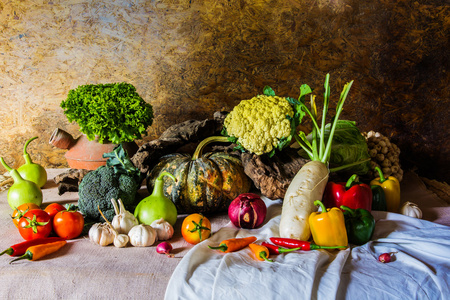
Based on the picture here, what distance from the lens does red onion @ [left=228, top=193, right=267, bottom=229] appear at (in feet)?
5.85

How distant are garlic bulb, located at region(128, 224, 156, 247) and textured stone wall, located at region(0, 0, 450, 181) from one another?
1560 mm

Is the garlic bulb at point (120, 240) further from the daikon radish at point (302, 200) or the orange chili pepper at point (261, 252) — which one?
the daikon radish at point (302, 200)

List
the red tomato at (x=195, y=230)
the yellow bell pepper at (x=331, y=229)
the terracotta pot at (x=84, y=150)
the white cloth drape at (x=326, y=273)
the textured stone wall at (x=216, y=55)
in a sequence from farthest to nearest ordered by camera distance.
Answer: the textured stone wall at (x=216, y=55), the terracotta pot at (x=84, y=150), the red tomato at (x=195, y=230), the yellow bell pepper at (x=331, y=229), the white cloth drape at (x=326, y=273)

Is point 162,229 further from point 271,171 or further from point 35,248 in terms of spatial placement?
point 271,171

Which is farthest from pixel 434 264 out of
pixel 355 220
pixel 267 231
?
pixel 267 231

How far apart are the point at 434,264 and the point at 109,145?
2000 mm

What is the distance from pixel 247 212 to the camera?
178 centimetres

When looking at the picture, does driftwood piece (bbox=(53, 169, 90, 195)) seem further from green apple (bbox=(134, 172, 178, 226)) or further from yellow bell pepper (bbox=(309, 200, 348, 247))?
yellow bell pepper (bbox=(309, 200, 348, 247))

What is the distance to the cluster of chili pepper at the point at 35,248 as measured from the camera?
4.67 feet

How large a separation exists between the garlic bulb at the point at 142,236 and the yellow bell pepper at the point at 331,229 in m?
0.75

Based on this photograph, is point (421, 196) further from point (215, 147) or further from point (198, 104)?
point (198, 104)

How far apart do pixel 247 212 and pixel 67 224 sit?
871 millimetres

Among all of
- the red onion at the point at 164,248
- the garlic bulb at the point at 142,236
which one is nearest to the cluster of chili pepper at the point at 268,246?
the red onion at the point at 164,248

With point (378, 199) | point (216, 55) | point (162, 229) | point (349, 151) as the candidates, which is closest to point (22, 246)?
point (162, 229)
